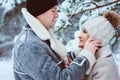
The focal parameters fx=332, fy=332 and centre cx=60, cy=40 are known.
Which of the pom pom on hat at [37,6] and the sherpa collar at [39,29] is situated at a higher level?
the pom pom on hat at [37,6]

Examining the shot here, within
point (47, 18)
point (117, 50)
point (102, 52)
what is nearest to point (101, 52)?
point (102, 52)

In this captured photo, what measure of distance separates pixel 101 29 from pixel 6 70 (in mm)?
1092

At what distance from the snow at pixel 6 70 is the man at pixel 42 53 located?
3.19 ft

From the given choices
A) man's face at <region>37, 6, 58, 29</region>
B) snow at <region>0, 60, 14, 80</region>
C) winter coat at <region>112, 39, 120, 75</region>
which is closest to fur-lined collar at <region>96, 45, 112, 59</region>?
man's face at <region>37, 6, 58, 29</region>

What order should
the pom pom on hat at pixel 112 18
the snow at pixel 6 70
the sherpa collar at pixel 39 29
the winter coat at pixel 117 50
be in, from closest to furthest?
1. the sherpa collar at pixel 39 29
2. the pom pom on hat at pixel 112 18
3. the winter coat at pixel 117 50
4. the snow at pixel 6 70

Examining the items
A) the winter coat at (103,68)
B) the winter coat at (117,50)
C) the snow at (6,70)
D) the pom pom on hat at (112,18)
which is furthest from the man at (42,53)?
the snow at (6,70)

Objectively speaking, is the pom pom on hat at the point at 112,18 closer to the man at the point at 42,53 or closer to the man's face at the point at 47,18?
the man at the point at 42,53

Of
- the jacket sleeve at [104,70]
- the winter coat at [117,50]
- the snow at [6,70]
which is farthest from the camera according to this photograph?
the snow at [6,70]

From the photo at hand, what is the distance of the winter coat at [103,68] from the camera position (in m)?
1.78

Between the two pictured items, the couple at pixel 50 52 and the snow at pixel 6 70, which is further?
the snow at pixel 6 70

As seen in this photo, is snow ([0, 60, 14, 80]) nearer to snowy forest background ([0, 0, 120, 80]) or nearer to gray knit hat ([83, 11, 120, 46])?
snowy forest background ([0, 0, 120, 80])

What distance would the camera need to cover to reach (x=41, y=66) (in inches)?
59.1

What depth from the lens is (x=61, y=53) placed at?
66.9 inches

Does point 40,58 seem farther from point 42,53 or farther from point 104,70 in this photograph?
point 104,70
